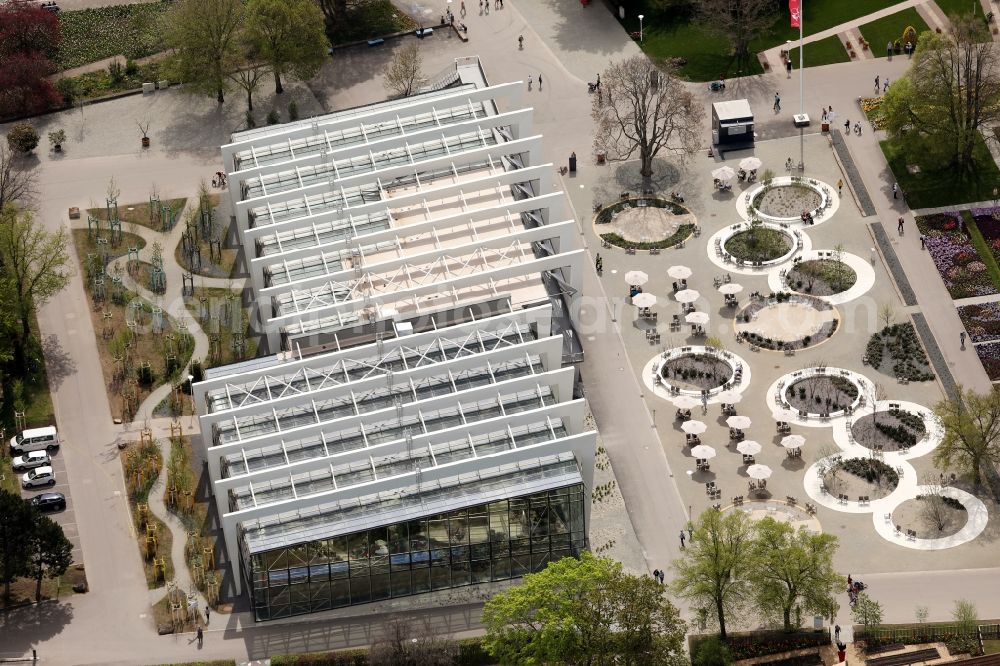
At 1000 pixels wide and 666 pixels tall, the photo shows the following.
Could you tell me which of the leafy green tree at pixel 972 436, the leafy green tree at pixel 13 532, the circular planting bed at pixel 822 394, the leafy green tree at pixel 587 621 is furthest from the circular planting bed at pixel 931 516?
the leafy green tree at pixel 13 532

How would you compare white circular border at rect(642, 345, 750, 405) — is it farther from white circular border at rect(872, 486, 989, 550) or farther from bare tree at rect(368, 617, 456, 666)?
bare tree at rect(368, 617, 456, 666)

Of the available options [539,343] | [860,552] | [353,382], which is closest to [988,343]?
[860,552]

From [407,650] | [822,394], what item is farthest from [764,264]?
[407,650]

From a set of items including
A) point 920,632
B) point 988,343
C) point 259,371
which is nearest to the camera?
point 920,632

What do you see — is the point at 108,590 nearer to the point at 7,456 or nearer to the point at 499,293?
the point at 7,456

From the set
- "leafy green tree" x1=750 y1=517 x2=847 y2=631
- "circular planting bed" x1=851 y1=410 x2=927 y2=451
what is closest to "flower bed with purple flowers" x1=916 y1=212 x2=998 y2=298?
"circular planting bed" x1=851 y1=410 x2=927 y2=451

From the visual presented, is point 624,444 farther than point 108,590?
Yes
